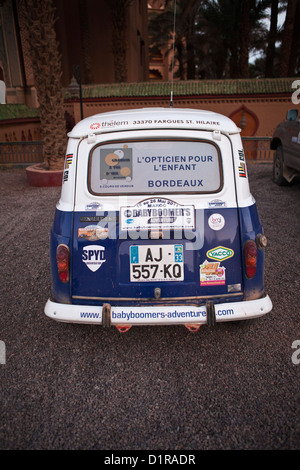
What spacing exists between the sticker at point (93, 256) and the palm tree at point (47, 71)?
7680 mm

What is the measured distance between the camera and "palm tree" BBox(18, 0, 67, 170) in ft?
29.0

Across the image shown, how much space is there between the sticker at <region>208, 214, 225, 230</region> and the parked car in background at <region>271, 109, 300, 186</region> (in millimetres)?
5487

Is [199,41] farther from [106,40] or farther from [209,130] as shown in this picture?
[209,130]

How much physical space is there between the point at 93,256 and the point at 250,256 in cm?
131

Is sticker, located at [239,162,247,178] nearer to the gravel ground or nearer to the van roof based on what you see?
the van roof

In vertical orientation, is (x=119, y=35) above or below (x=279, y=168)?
above

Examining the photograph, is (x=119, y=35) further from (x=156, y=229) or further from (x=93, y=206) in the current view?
(x=156, y=229)

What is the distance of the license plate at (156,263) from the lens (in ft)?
8.98

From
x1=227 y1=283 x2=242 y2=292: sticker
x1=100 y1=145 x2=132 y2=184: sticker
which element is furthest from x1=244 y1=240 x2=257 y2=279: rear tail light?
x1=100 y1=145 x2=132 y2=184: sticker

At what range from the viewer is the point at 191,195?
2.83m

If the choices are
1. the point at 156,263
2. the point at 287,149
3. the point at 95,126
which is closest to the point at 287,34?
the point at 287,149

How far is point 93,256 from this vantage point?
2.77 meters

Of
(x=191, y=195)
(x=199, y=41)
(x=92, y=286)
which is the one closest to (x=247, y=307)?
(x=191, y=195)

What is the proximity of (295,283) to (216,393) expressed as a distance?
217 cm
